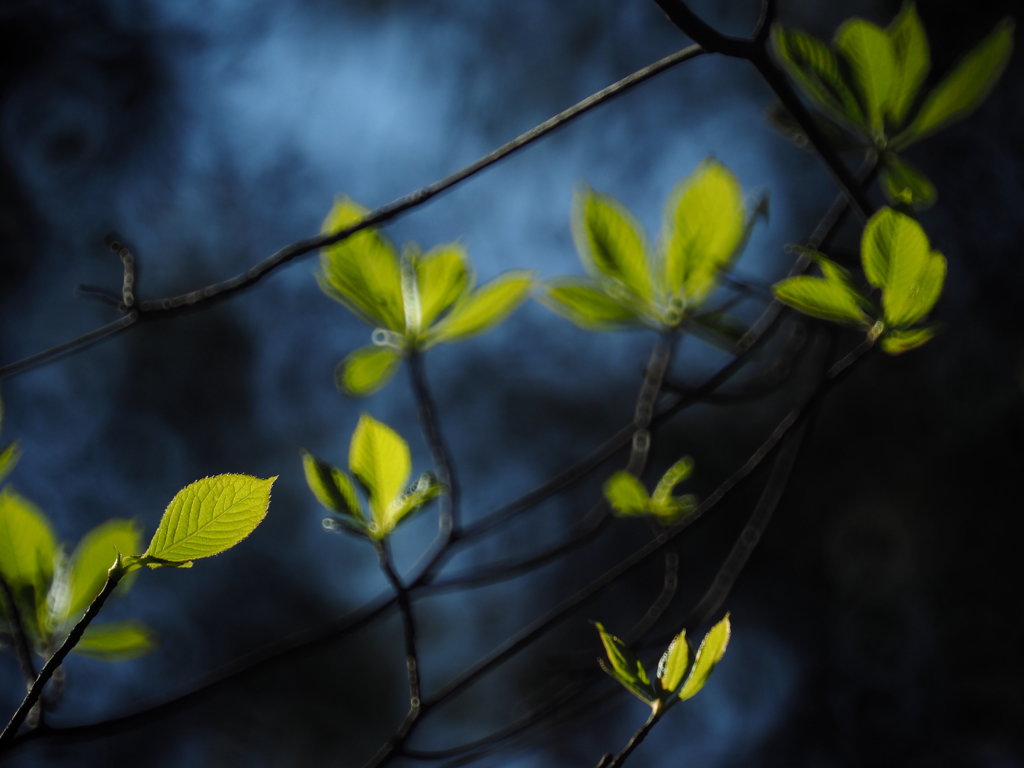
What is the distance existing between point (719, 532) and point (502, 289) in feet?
6.92

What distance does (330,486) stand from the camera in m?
0.46

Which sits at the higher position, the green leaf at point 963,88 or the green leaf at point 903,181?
the green leaf at point 963,88

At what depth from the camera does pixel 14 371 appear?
40 centimetres

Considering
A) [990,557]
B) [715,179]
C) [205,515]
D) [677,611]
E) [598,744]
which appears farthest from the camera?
[598,744]

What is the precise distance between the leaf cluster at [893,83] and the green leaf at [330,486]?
34cm

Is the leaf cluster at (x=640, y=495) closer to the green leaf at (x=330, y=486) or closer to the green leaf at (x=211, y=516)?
the green leaf at (x=330, y=486)

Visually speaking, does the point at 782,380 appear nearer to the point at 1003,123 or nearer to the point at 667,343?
the point at 667,343

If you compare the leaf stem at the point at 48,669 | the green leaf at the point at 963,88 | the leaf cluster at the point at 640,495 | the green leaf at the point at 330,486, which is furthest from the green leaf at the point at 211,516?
the green leaf at the point at 963,88

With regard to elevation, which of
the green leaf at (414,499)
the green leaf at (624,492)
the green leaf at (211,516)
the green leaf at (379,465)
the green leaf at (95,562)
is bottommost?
the green leaf at (624,492)

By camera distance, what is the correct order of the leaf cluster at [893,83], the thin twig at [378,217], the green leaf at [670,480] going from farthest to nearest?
the green leaf at [670,480] → the leaf cluster at [893,83] → the thin twig at [378,217]

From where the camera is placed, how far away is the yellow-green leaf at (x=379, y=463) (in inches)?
19.6

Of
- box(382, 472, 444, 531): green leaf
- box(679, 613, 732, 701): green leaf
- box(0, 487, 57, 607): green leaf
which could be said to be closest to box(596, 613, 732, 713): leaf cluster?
box(679, 613, 732, 701): green leaf

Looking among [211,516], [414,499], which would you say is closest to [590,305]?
[414,499]

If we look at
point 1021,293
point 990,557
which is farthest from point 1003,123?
point 990,557
